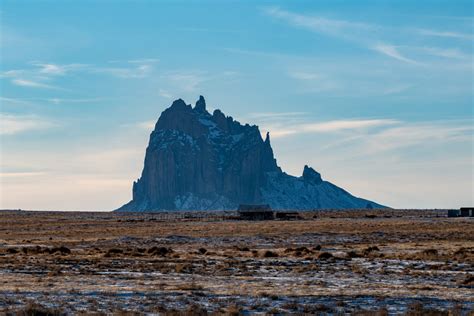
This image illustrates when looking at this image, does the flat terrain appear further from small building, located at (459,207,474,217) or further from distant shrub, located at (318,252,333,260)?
small building, located at (459,207,474,217)

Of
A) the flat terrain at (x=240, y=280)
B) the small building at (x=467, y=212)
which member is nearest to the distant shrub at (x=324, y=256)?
the flat terrain at (x=240, y=280)

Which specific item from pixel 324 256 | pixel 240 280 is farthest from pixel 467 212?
pixel 240 280

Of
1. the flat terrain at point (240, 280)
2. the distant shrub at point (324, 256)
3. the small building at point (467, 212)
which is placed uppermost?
the small building at point (467, 212)

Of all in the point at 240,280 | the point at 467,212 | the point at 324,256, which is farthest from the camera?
the point at 467,212

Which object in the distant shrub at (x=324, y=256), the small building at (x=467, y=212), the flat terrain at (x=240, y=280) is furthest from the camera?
the small building at (x=467, y=212)

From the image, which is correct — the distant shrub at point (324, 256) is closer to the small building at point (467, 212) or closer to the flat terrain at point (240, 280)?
the flat terrain at point (240, 280)

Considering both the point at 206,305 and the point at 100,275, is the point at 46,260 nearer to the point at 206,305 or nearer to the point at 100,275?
the point at 100,275

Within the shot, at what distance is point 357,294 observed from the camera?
2416cm

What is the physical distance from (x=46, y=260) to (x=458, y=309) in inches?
979

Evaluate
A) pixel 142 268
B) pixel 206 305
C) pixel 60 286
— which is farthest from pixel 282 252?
pixel 206 305

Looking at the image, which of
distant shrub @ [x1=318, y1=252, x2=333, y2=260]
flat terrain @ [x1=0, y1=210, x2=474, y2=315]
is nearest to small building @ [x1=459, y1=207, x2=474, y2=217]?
flat terrain @ [x1=0, y1=210, x2=474, y2=315]

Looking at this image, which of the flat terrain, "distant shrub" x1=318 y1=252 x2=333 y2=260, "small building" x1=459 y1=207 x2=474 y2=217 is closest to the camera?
the flat terrain

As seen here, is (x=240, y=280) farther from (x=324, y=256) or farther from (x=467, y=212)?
(x=467, y=212)

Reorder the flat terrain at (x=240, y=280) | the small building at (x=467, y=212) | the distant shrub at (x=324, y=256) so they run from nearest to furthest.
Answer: the flat terrain at (x=240, y=280)
the distant shrub at (x=324, y=256)
the small building at (x=467, y=212)
